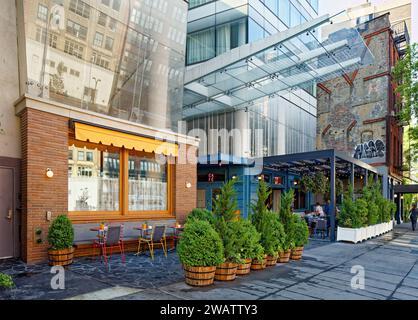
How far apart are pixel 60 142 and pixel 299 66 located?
11.0m

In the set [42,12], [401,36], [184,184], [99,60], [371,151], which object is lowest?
[184,184]

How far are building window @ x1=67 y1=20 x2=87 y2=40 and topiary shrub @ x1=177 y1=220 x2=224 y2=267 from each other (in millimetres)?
7183

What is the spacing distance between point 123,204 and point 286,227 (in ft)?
16.9

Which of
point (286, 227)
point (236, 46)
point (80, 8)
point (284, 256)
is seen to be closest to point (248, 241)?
point (284, 256)

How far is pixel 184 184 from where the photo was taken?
1285cm

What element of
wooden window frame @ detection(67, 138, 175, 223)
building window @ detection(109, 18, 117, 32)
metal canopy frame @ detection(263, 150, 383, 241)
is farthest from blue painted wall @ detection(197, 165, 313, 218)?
building window @ detection(109, 18, 117, 32)

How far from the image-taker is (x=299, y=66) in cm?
1530

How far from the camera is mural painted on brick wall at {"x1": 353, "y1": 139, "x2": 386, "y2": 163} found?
84.8 feet

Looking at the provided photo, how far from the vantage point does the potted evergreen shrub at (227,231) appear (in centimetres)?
667

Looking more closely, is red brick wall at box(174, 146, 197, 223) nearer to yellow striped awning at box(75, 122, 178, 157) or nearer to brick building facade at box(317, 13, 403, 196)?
yellow striped awning at box(75, 122, 178, 157)

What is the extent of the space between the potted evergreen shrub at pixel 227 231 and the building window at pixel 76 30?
679 centimetres

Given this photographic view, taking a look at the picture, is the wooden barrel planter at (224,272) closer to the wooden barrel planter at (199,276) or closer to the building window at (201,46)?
the wooden barrel planter at (199,276)

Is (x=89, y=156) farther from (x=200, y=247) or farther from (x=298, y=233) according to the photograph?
(x=298, y=233)

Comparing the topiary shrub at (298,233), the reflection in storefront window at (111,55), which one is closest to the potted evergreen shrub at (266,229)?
the topiary shrub at (298,233)
